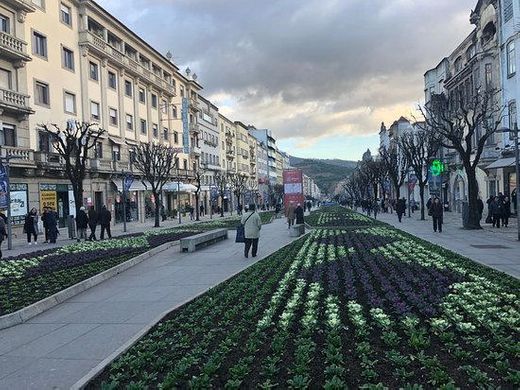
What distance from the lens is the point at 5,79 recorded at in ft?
94.1

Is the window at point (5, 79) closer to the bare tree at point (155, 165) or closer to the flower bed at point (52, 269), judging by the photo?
the bare tree at point (155, 165)

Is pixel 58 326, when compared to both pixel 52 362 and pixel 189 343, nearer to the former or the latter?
pixel 52 362

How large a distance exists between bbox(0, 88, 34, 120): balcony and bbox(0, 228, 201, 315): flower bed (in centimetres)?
1379

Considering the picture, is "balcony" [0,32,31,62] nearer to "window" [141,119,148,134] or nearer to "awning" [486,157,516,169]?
"window" [141,119,148,134]

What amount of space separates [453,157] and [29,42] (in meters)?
38.8

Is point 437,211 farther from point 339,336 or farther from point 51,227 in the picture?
point 339,336

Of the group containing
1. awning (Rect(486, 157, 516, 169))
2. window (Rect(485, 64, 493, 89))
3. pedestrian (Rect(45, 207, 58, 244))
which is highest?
window (Rect(485, 64, 493, 89))

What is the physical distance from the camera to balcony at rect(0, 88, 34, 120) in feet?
89.3

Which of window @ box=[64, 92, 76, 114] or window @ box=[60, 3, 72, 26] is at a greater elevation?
window @ box=[60, 3, 72, 26]

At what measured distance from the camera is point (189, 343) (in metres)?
6.18

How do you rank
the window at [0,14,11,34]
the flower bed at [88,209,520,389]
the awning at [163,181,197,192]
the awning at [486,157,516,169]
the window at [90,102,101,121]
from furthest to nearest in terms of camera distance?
the awning at [163,181,197,192], the window at [90,102,101,121], the window at [0,14,11,34], the awning at [486,157,516,169], the flower bed at [88,209,520,389]

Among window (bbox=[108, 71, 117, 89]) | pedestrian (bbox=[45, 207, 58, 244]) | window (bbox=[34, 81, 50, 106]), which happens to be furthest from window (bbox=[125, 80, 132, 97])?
pedestrian (bbox=[45, 207, 58, 244])

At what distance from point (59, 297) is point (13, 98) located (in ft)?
74.6

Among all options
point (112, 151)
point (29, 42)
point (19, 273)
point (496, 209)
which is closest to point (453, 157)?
point (496, 209)
